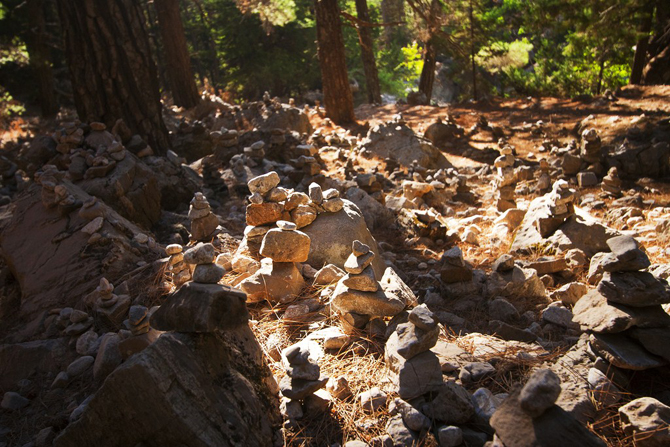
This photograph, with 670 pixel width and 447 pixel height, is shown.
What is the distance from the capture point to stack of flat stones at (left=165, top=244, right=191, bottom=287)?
397 cm

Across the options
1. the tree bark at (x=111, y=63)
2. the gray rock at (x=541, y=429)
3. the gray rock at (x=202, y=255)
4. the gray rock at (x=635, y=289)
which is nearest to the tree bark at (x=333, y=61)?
the tree bark at (x=111, y=63)

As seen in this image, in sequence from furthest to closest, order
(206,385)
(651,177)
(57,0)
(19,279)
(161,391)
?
(651,177) < (57,0) < (19,279) < (206,385) < (161,391)

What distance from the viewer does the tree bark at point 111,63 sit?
20.7ft

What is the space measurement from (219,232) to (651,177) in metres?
5.99

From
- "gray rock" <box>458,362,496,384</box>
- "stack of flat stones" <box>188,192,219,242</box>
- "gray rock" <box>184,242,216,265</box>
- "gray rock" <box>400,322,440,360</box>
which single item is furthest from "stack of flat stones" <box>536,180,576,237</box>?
"gray rock" <box>184,242,216,265</box>

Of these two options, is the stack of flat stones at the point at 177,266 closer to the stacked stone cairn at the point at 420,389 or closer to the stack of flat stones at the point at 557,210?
the stacked stone cairn at the point at 420,389

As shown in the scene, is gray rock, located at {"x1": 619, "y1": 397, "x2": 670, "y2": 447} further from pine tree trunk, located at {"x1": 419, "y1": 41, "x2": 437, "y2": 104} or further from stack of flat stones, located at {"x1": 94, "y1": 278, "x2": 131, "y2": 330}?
pine tree trunk, located at {"x1": 419, "y1": 41, "x2": 437, "y2": 104}

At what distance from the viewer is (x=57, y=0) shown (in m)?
6.25

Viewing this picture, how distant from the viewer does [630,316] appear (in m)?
2.82

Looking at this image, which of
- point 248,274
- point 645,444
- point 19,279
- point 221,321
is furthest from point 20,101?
point 645,444

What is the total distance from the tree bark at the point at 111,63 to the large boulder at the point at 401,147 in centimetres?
402

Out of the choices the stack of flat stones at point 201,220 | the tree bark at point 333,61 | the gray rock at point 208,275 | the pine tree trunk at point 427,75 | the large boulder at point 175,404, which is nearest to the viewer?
the large boulder at point 175,404

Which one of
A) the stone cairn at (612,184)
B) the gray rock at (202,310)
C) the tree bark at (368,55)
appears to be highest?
the tree bark at (368,55)

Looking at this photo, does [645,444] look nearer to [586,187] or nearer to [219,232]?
[219,232]
